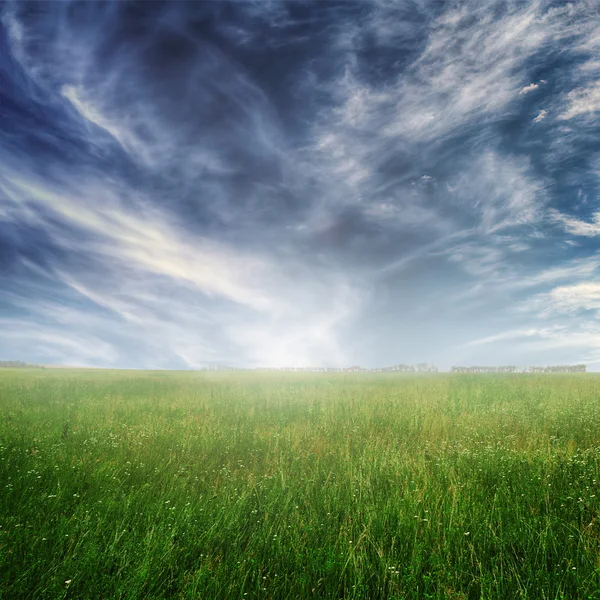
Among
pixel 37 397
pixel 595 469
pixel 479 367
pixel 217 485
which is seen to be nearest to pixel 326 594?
pixel 217 485

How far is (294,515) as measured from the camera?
4.70m

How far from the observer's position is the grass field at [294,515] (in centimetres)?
335

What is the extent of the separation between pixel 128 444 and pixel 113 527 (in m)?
3.99

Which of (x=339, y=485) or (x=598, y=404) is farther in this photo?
(x=598, y=404)

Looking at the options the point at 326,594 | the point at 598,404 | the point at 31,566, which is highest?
the point at 598,404

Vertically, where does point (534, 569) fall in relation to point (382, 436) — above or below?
below

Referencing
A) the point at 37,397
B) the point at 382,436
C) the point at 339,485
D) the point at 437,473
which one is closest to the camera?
the point at 339,485

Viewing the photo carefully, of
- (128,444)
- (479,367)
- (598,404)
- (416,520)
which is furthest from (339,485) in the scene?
(479,367)

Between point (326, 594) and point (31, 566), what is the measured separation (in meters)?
2.76

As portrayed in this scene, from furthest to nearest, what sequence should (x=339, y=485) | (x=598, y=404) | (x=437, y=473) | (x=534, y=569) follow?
1. (x=598, y=404)
2. (x=437, y=473)
3. (x=339, y=485)
4. (x=534, y=569)

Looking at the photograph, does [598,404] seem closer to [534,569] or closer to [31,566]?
[534,569]

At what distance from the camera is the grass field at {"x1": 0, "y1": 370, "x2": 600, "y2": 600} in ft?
11.0

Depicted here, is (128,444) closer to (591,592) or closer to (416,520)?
(416,520)

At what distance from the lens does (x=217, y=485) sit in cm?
604
